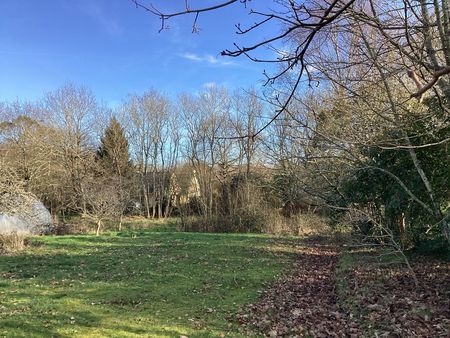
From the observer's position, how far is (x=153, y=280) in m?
10.1

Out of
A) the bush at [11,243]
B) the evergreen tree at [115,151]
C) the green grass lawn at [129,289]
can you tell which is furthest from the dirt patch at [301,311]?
the evergreen tree at [115,151]

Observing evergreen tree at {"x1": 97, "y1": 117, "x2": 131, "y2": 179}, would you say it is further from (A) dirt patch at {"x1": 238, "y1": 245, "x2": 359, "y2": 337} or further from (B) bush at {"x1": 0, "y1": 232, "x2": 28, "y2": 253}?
(A) dirt patch at {"x1": 238, "y1": 245, "x2": 359, "y2": 337}

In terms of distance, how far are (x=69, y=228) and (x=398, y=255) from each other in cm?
2023

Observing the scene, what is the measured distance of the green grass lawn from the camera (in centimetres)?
625

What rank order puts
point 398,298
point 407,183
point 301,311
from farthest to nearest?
1. point 407,183
2. point 398,298
3. point 301,311

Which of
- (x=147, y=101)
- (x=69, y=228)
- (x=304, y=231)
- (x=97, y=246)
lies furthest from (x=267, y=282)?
(x=147, y=101)

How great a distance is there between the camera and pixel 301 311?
25.0 ft

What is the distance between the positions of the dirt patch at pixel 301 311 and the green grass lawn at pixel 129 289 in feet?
1.32

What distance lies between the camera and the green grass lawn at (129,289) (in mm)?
6246

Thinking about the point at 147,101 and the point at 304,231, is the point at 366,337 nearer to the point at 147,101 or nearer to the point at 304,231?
the point at 304,231

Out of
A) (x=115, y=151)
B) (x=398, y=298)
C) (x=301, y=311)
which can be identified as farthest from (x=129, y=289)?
(x=115, y=151)

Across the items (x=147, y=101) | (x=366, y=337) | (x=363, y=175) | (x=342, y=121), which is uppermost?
(x=147, y=101)

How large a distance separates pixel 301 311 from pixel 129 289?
372 cm

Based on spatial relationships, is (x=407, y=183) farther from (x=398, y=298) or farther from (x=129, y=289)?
(x=129, y=289)
